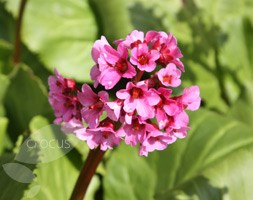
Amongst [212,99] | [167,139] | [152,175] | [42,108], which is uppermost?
[167,139]

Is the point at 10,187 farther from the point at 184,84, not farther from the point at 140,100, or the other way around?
the point at 184,84

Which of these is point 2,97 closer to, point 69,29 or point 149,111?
point 69,29

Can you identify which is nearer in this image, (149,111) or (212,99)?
(149,111)

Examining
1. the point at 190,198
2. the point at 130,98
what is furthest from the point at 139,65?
the point at 190,198

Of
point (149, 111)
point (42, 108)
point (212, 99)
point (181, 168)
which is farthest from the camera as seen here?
point (212, 99)

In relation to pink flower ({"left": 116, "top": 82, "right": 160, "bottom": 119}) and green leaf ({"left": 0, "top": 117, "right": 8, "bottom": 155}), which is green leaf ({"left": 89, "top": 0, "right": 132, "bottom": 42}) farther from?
pink flower ({"left": 116, "top": 82, "right": 160, "bottom": 119})

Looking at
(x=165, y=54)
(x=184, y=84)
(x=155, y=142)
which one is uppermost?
(x=165, y=54)

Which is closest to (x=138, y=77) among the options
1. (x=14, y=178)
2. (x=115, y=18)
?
(x=14, y=178)

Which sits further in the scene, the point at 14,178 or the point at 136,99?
the point at 14,178
